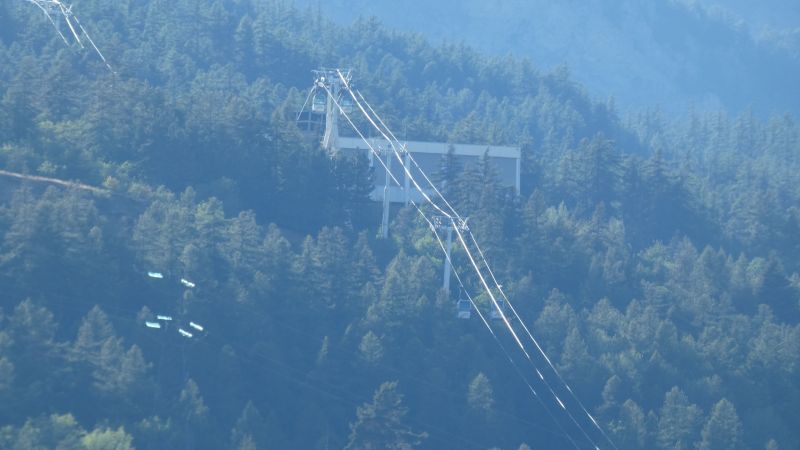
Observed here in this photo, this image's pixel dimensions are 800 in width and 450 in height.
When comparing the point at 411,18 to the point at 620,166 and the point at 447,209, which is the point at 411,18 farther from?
the point at 447,209

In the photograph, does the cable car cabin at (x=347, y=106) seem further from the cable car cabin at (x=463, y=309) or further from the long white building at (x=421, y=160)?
the cable car cabin at (x=463, y=309)

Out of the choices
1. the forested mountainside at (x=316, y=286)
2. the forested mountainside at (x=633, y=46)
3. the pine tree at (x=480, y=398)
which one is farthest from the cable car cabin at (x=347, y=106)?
the forested mountainside at (x=633, y=46)

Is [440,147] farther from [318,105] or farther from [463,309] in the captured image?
[463,309]

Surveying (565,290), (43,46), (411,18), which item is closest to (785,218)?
(565,290)

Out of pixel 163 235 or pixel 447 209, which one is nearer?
pixel 163 235

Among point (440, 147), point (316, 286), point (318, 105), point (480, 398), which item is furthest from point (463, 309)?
point (318, 105)

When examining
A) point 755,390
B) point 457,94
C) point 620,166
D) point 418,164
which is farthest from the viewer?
point 457,94

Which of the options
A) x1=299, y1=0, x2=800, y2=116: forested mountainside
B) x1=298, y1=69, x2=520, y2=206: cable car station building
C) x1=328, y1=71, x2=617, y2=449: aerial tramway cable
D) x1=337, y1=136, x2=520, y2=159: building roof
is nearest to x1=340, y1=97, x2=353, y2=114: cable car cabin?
x1=298, y1=69, x2=520, y2=206: cable car station building
